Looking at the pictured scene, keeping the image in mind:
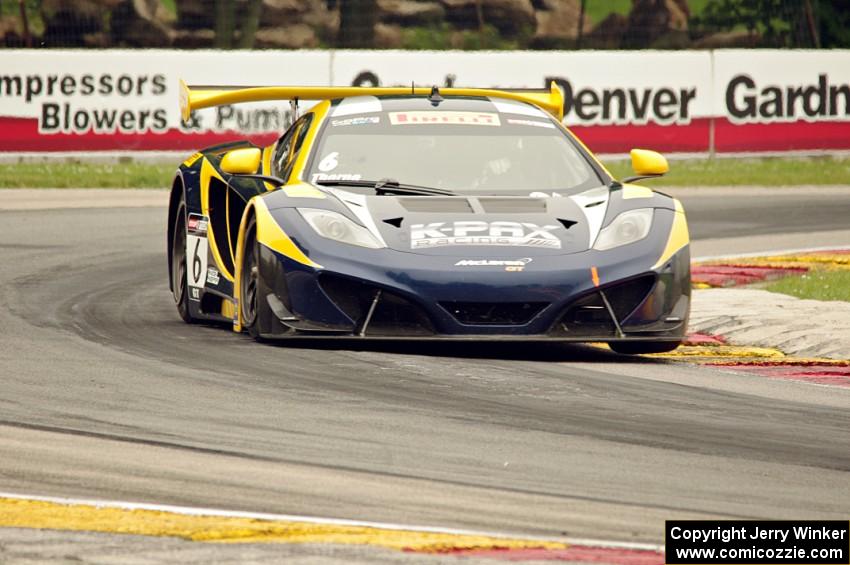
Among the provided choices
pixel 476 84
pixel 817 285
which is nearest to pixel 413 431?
pixel 817 285

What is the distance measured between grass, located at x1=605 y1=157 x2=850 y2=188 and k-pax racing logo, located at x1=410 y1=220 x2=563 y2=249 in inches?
518

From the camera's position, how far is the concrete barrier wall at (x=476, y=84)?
22266mm

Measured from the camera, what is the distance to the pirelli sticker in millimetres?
9562

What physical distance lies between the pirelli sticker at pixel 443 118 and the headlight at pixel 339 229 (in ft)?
4.32

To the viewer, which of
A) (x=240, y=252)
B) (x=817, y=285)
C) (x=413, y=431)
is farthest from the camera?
(x=817, y=285)

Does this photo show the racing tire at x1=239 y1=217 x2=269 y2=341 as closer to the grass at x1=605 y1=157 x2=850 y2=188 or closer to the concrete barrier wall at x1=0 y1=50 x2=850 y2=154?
the grass at x1=605 y1=157 x2=850 y2=188

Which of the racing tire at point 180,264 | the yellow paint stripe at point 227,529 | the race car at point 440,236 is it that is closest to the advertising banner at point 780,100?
the racing tire at point 180,264

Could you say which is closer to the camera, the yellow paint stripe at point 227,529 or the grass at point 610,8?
the yellow paint stripe at point 227,529

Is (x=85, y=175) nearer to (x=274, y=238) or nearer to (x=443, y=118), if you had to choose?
(x=443, y=118)

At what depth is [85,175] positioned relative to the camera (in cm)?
2150

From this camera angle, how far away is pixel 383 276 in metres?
8.02

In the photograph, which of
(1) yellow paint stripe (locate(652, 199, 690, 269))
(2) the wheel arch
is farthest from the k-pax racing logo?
(2) the wheel arch

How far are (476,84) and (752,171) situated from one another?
3.62 m

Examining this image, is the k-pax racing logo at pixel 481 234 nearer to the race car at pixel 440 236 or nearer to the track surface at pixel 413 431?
the race car at pixel 440 236
